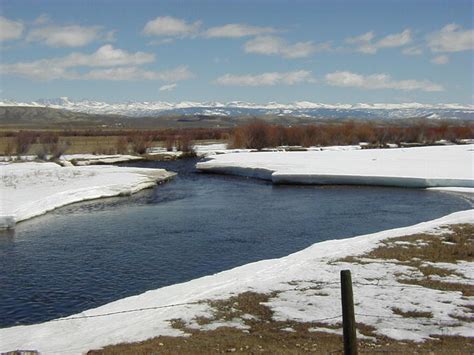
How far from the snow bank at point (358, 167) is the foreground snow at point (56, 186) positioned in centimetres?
882

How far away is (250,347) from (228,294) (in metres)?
3.73

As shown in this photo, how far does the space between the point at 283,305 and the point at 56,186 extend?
26.4 meters

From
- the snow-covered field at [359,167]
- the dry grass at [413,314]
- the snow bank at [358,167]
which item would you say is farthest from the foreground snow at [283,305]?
the snow bank at [358,167]

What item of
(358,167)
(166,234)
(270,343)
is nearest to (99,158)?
(358,167)

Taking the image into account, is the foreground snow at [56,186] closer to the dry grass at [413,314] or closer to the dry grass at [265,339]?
the dry grass at [265,339]

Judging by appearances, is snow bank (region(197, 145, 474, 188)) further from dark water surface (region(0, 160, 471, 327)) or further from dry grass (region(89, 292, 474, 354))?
dry grass (region(89, 292, 474, 354))

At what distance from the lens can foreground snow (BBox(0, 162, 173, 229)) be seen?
2733 cm

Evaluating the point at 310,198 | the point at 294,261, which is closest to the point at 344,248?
the point at 294,261

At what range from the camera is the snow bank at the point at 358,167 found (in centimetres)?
3794

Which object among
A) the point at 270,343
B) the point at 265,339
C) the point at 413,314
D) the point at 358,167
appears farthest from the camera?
the point at 358,167

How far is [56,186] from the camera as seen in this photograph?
3488 centimetres

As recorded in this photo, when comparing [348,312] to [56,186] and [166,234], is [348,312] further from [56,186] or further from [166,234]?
[56,186]

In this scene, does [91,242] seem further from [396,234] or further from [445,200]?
[445,200]

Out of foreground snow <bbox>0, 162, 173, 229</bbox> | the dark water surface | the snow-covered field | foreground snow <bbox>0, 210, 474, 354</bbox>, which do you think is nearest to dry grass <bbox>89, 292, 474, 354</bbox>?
foreground snow <bbox>0, 210, 474, 354</bbox>
